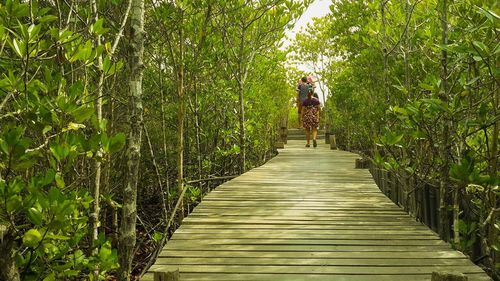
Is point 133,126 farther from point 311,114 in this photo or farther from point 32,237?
point 311,114

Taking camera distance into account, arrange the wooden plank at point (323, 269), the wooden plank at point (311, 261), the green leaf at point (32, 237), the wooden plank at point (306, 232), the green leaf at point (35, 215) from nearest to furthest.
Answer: the green leaf at point (35, 215)
the green leaf at point (32, 237)
the wooden plank at point (323, 269)
the wooden plank at point (311, 261)
the wooden plank at point (306, 232)

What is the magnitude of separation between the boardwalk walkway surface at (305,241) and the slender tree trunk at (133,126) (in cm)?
37

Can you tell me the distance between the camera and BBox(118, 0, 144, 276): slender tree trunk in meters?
3.19

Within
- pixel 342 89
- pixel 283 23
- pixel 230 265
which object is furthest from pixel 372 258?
pixel 342 89

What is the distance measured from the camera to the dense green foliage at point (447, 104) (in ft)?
9.60

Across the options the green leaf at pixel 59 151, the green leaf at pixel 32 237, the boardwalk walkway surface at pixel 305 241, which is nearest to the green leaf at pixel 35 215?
the green leaf at pixel 32 237

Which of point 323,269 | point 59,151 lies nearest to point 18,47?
point 59,151

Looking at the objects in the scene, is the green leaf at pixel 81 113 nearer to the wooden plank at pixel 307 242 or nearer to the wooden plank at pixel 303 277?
the wooden plank at pixel 303 277

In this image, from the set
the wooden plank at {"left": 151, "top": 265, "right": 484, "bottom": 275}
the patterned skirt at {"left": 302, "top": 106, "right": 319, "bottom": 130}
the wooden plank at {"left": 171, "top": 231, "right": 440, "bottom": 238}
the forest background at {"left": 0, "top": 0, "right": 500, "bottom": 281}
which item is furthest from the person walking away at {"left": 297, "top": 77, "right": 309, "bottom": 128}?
the wooden plank at {"left": 151, "top": 265, "right": 484, "bottom": 275}

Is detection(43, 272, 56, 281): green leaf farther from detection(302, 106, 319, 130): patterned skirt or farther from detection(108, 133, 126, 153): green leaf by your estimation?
detection(302, 106, 319, 130): patterned skirt

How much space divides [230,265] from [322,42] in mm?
18057

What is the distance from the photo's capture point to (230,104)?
8.63m

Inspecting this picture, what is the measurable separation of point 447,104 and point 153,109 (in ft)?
17.0

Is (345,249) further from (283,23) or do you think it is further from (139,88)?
(283,23)
